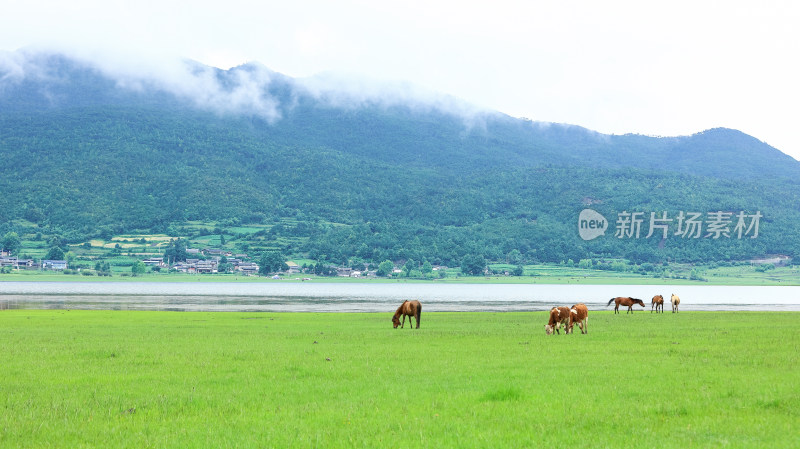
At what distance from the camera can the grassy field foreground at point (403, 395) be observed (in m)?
8.93

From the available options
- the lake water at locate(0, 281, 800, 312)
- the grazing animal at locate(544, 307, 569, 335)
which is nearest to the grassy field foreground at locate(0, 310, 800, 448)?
the grazing animal at locate(544, 307, 569, 335)

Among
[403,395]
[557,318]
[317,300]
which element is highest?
[557,318]

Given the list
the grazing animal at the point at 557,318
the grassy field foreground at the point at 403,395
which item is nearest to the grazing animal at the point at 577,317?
the grazing animal at the point at 557,318

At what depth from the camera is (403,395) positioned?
1175 cm

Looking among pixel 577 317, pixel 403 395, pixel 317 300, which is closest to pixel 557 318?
pixel 577 317

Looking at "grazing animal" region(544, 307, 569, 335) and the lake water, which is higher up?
"grazing animal" region(544, 307, 569, 335)

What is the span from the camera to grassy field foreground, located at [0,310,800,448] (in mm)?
8930

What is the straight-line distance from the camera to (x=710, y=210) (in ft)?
620

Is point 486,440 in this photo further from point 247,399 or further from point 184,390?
point 184,390

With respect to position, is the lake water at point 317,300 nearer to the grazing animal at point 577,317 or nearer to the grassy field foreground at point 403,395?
the grazing animal at point 577,317

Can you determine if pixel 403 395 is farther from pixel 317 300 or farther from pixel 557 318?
pixel 317 300

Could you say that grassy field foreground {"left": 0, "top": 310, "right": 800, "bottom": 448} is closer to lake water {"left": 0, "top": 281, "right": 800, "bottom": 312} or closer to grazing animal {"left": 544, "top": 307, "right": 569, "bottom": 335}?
grazing animal {"left": 544, "top": 307, "right": 569, "bottom": 335}

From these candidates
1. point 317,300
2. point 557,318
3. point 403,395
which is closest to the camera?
point 403,395

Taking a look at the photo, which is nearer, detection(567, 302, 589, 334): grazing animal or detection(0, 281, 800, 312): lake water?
detection(567, 302, 589, 334): grazing animal
